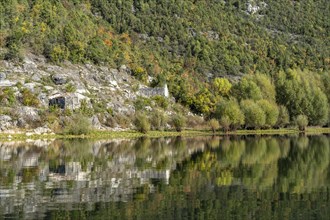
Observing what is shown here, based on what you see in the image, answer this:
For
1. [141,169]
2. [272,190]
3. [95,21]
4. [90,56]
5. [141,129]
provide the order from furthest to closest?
[95,21]
[90,56]
[141,129]
[141,169]
[272,190]

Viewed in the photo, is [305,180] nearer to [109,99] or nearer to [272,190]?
[272,190]

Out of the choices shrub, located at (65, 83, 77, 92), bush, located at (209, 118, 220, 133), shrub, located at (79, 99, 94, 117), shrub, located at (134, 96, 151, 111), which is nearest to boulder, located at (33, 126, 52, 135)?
shrub, located at (79, 99, 94, 117)

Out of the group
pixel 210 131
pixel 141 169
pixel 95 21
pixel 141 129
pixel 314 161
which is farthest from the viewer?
pixel 95 21

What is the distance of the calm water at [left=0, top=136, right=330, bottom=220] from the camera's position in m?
29.0

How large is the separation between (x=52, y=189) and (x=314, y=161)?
3019cm

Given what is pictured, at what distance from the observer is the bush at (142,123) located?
124 m

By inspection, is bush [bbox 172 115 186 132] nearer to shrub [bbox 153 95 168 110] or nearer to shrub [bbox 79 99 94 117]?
shrub [bbox 153 95 168 110]

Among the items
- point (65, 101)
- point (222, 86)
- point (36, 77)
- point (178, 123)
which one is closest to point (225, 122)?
point (178, 123)

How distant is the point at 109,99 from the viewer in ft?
459

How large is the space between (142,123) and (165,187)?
281 ft

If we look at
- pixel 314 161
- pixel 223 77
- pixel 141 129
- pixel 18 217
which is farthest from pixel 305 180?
pixel 223 77

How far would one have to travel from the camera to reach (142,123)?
4875 inches

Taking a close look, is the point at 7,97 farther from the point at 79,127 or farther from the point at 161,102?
the point at 161,102

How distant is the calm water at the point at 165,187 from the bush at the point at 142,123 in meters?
60.9
